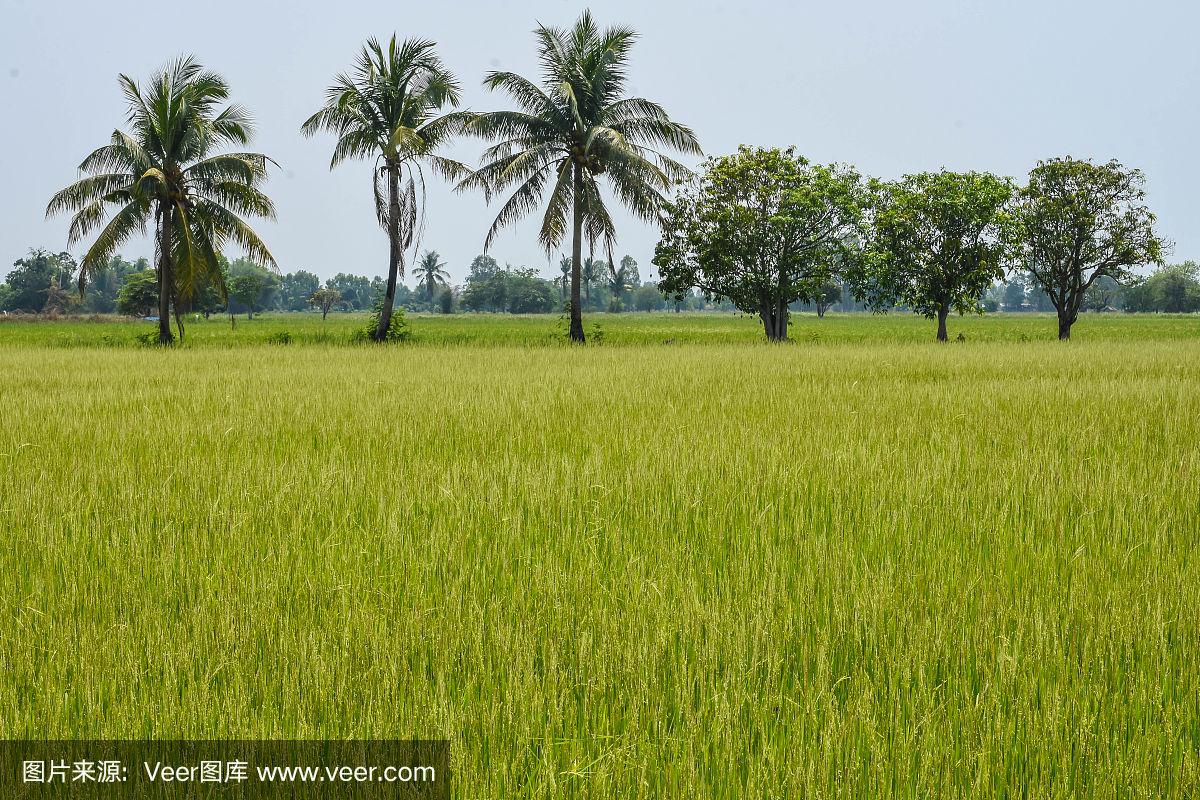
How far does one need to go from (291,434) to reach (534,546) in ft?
12.9

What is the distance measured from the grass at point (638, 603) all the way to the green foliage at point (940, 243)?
2393cm

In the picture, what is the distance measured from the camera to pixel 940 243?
28.7m

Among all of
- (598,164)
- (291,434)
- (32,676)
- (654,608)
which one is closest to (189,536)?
(32,676)

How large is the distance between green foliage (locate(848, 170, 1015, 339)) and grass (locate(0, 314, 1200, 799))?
2393cm

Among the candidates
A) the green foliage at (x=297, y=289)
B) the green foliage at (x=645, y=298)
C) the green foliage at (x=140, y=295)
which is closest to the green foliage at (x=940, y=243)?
the green foliage at (x=140, y=295)

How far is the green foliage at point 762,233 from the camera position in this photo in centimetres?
2747

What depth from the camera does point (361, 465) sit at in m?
5.02

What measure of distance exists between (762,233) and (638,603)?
26510mm

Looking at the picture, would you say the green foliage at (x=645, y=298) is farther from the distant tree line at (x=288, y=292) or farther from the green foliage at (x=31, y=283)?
the green foliage at (x=31, y=283)

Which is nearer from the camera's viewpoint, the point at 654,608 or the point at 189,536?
the point at 654,608

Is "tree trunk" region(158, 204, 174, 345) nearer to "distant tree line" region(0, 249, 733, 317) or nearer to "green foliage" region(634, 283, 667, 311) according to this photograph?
"distant tree line" region(0, 249, 733, 317)

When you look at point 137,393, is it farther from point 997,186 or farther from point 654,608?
point 997,186

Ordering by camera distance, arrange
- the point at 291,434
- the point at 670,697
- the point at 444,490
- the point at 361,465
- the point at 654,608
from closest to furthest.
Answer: the point at 670,697
the point at 654,608
the point at 444,490
the point at 361,465
the point at 291,434

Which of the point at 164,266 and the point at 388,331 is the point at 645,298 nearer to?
the point at 388,331
